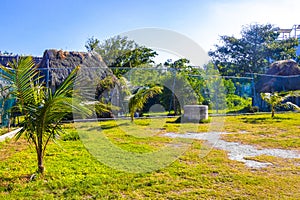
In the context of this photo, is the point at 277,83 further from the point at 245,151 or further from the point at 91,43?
the point at 91,43

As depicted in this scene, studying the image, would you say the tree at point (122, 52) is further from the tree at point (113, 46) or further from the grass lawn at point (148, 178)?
the grass lawn at point (148, 178)

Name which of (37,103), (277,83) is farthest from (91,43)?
(37,103)

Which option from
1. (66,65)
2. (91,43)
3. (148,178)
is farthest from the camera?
(91,43)

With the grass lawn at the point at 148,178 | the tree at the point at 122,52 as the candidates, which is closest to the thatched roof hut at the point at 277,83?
the tree at the point at 122,52

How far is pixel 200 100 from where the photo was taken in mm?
12219

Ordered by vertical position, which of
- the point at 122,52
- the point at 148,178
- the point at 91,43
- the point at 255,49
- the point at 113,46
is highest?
the point at 91,43

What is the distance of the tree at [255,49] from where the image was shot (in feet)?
73.1

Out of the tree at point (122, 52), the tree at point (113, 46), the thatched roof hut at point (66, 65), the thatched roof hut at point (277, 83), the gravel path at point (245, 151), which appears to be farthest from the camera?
the tree at point (113, 46)

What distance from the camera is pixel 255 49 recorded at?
22.4 meters

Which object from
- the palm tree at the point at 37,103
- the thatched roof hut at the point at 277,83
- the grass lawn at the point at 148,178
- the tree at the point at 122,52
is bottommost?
the grass lawn at the point at 148,178

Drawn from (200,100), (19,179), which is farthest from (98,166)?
(200,100)

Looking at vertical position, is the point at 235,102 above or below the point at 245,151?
above

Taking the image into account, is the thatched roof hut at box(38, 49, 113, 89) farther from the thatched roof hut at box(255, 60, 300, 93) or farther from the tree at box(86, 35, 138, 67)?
the tree at box(86, 35, 138, 67)

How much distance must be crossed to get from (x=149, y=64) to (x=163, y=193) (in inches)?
636
